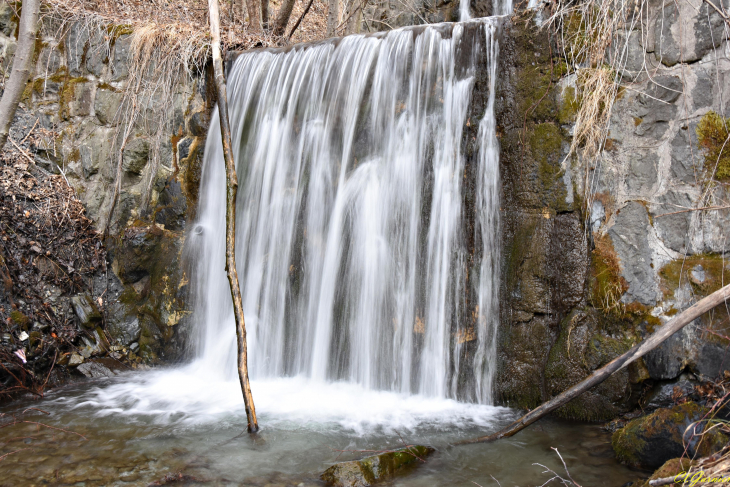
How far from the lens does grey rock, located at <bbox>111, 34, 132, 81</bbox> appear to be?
5991 mm

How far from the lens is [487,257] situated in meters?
4.06

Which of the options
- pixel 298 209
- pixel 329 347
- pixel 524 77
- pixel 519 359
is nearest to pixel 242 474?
pixel 329 347

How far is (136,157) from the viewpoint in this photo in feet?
18.9

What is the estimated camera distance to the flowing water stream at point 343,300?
318 cm

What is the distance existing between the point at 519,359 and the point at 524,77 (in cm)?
225

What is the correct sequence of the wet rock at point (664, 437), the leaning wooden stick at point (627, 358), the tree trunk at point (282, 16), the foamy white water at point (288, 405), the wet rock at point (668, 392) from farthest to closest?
1. the tree trunk at point (282, 16)
2. the foamy white water at point (288, 405)
3. the wet rock at point (668, 392)
4. the leaning wooden stick at point (627, 358)
5. the wet rock at point (664, 437)

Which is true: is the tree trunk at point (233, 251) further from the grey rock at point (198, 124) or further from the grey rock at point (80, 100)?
the grey rock at point (80, 100)

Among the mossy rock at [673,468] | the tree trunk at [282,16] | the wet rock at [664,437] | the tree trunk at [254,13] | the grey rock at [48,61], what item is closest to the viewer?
the mossy rock at [673,468]

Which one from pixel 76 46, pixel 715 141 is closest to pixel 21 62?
pixel 76 46

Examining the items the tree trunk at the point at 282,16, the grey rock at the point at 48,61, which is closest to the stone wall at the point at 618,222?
the tree trunk at the point at 282,16

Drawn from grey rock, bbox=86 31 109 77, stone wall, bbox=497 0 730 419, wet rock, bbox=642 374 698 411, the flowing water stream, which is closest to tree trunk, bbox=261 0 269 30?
grey rock, bbox=86 31 109 77

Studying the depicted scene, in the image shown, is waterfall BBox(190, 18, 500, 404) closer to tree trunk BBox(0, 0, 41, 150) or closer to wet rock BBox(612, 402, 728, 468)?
wet rock BBox(612, 402, 728, 468)

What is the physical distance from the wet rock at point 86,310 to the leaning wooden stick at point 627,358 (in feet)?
13.2

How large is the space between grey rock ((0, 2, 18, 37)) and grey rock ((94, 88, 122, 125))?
44.8 inches
